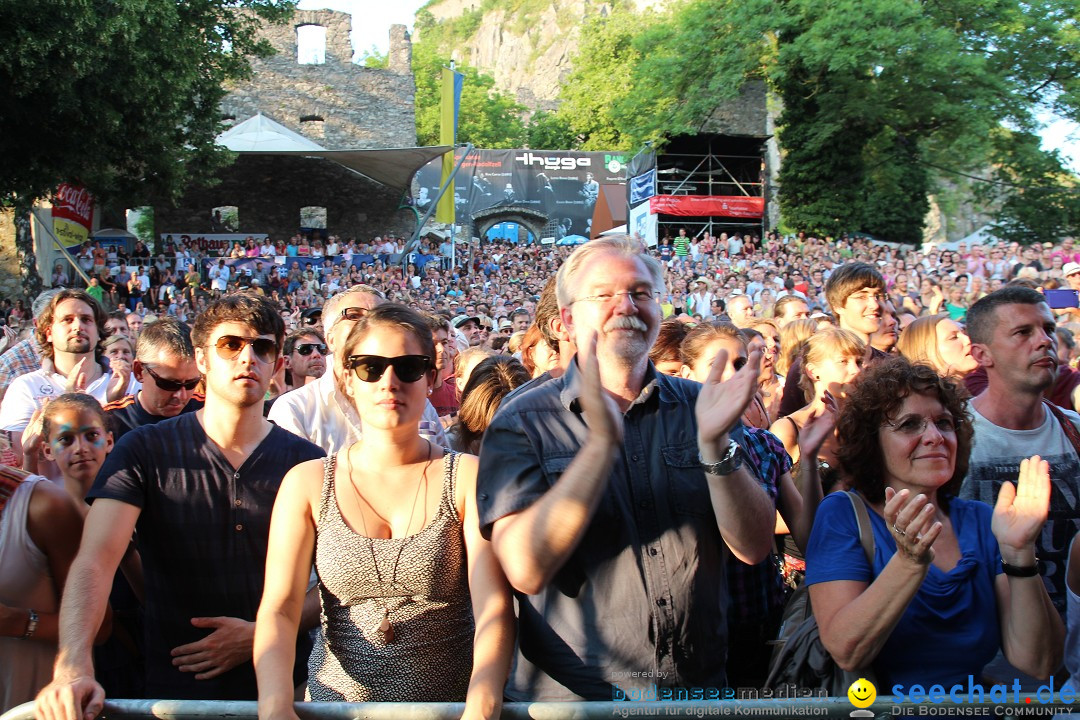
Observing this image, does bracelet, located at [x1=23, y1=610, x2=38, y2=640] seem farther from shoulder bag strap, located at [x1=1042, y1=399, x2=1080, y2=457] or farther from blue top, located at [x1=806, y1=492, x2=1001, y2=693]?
shoulder bag strap, located at [x1=1042, y1=399, x2=1080, y2=457]

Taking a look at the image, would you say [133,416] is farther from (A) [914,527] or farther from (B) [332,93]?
(B) [332,93]

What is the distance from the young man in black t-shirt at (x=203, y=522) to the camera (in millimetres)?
2529

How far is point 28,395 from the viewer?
15.5ft

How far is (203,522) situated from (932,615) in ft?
6.48

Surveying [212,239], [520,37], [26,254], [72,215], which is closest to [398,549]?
[26,254]

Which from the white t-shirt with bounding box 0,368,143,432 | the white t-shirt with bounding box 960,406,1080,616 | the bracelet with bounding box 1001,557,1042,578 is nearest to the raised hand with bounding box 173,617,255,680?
the bracelet with bounding box 1001,557,1042,578

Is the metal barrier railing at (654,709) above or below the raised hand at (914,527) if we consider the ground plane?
below

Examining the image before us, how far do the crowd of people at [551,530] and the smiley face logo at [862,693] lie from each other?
0.22 feet

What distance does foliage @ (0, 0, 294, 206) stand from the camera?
40.3ft

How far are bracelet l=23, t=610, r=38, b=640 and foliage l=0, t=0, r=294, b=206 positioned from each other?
38.6 ft

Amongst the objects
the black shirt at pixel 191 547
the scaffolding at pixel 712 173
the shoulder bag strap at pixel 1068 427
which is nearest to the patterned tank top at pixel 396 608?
the black shirt at pixel 191 547

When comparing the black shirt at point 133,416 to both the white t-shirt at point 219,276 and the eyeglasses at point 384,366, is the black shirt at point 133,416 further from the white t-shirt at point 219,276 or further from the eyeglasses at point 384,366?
the white t-shirt at point 219,276

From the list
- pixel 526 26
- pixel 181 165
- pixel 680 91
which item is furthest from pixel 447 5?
pixel 181 165

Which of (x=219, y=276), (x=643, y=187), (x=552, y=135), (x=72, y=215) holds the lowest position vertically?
(x=219, y=276)
